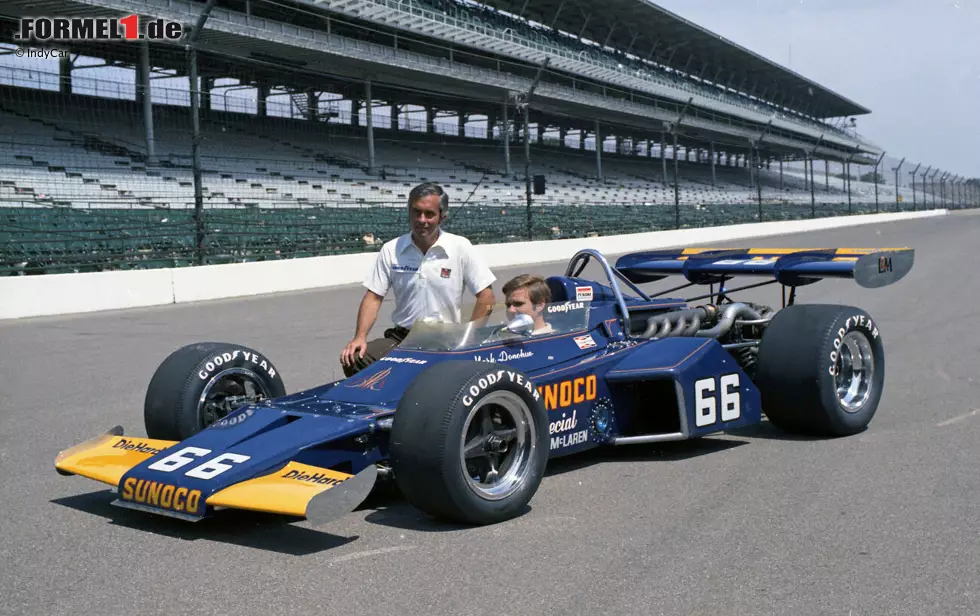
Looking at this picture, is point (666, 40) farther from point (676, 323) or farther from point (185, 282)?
point (676, 323)

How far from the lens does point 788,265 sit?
274 inches

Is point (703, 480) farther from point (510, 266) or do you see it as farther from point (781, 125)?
point (781, 125)

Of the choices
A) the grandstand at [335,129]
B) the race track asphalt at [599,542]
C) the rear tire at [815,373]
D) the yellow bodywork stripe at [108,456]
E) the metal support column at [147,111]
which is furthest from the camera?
the metal support column at [147,111]

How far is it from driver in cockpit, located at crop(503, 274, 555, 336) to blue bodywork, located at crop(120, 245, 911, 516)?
0.10 m

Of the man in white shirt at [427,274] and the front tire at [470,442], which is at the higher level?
the man in white shirt at [427,274]

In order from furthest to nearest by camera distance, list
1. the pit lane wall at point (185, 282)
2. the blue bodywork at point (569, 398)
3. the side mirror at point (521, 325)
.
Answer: the pit lane wall at point (185, 282) → the side mirror at point (521, 325) → the blue bodywork at point (569, 398)

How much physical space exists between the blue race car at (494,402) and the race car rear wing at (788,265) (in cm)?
2

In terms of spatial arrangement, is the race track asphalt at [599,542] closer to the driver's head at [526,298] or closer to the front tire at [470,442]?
the front tire at [470,442]

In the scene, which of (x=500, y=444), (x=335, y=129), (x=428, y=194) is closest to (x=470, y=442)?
(x=500, y=444)

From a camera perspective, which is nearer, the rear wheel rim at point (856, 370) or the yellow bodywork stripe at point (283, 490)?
the yellow bodywork stripe at point (283, 490)

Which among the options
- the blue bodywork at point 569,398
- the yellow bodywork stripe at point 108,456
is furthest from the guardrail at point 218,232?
the blue bodywork at point 569,398

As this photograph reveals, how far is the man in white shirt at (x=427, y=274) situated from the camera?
17.9 feet

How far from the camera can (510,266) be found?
2511 cm

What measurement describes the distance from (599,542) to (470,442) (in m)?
0.74
